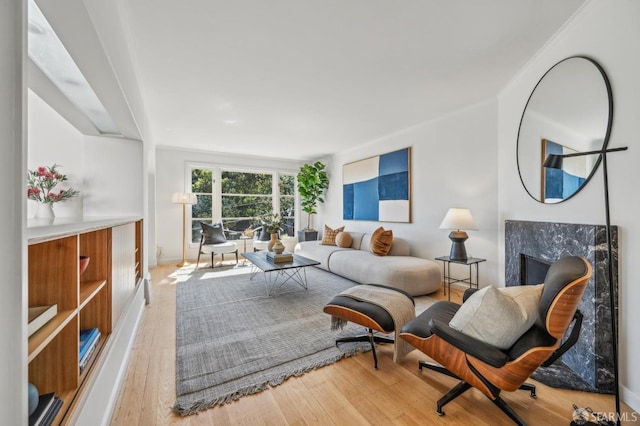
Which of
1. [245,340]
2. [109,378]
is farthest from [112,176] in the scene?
[245,340]

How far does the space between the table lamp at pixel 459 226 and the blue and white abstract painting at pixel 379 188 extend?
3.89ft

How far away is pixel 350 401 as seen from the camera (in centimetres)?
162

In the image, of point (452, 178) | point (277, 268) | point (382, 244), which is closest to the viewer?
point (277, 268)

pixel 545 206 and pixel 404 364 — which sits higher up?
pixel 545 206

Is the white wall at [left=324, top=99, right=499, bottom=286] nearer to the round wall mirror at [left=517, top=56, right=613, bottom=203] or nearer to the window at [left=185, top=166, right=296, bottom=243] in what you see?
the round wall mirror at [left=517, top=56, right=613, bottom=203]

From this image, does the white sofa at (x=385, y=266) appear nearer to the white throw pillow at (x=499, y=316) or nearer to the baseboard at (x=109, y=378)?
the white throw pillow at (x=499, y=316)

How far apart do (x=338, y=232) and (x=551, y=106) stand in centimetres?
376

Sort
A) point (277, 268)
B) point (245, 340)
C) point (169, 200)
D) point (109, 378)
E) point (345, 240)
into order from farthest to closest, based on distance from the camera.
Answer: point (169, 200) → point (345, 240) → point (277, 268) → point (245, 340) → point (109, 378)

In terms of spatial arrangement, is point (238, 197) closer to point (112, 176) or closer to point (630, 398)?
point (112, 176)

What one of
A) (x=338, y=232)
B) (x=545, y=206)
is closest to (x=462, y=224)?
(x=545, y=206)

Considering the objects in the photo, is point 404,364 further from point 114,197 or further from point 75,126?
point 75,126

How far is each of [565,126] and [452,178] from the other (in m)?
1.77

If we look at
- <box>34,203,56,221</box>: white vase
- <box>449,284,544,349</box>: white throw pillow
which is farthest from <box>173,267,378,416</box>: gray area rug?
<box>34,203,56,221</box>: white vase

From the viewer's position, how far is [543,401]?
1622 mm
